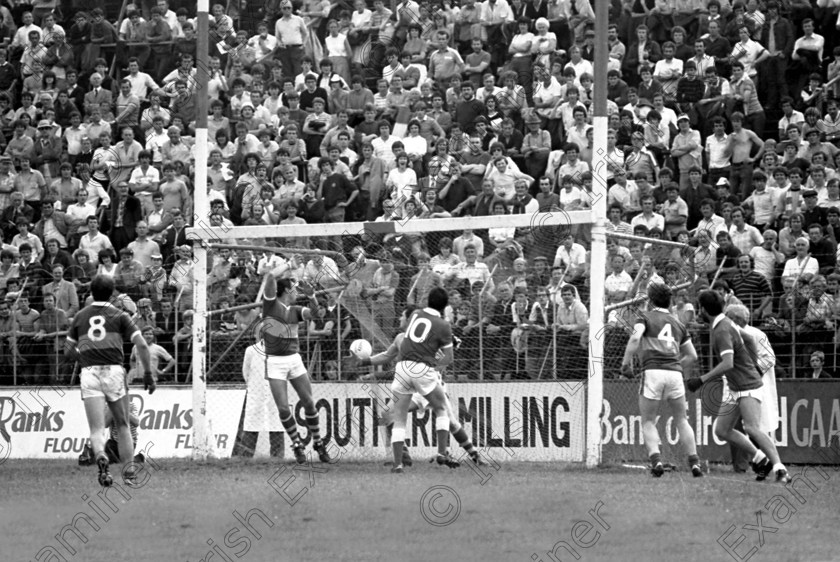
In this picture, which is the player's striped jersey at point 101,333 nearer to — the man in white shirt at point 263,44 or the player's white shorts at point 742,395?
the player's white shorts at point 742,395

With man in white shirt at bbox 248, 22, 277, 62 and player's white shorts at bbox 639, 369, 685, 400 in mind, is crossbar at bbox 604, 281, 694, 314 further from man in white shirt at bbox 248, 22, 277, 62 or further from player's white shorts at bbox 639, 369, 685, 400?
man in white shirt at bbox 248, 22, 277, 62

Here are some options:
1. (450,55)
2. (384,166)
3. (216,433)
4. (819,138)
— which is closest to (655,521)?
(216,433)

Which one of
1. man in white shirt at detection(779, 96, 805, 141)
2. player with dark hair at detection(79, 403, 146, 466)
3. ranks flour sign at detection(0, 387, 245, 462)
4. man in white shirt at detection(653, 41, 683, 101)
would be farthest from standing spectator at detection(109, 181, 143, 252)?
man in white shirt at detection(779, 96, 805, 141)

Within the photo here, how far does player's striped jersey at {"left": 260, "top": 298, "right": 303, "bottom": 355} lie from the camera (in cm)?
1750

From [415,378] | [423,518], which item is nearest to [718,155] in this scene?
[415,378]

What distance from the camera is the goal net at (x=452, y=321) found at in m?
18.5

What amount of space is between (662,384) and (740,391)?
0.92m

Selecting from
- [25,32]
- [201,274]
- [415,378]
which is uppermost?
[25,32]

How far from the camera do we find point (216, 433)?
Result: 20.3 meters

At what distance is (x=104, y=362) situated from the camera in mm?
15172

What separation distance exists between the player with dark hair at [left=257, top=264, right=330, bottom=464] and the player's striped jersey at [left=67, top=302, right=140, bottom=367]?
253cm

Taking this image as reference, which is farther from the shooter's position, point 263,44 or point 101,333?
point 263,44

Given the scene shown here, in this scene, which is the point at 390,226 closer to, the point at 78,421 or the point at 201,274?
the point at 201,274

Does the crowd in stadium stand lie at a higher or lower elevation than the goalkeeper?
higher
